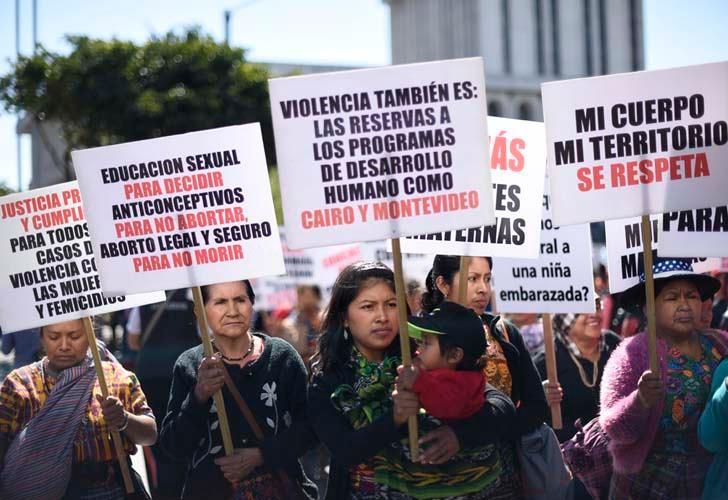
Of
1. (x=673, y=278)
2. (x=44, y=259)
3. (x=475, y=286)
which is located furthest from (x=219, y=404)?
(x=673, y=278)

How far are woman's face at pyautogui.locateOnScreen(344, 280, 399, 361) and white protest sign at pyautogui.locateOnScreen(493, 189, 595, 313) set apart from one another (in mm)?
1934

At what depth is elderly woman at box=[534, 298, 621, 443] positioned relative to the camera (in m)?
5.89

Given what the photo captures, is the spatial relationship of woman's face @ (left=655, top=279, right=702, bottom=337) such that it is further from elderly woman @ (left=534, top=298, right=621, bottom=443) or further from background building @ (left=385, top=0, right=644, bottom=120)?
background building @ (left=385, top=0, right=644, bottom=120)

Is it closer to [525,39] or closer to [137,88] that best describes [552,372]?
[137,88]

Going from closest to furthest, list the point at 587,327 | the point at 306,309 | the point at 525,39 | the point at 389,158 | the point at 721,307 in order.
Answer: the point at 389,158, the point at 587,327, the point at 721,307, the point at 306,309, the point at 525,39

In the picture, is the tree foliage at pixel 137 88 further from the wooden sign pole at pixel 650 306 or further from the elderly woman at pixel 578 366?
the wooden sign pole at pixel 650 306

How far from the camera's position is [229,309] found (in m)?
4.58

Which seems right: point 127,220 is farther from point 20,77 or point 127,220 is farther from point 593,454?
point 20,77

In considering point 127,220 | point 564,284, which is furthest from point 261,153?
point 564,284

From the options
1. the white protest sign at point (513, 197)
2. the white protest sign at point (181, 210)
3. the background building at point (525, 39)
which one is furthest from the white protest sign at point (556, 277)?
the background building at point (525, 39)

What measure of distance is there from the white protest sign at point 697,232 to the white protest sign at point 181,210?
1.60 m

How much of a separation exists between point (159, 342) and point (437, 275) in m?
5.92

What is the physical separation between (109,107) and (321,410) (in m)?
23.5

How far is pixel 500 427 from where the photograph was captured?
12.9 ft
